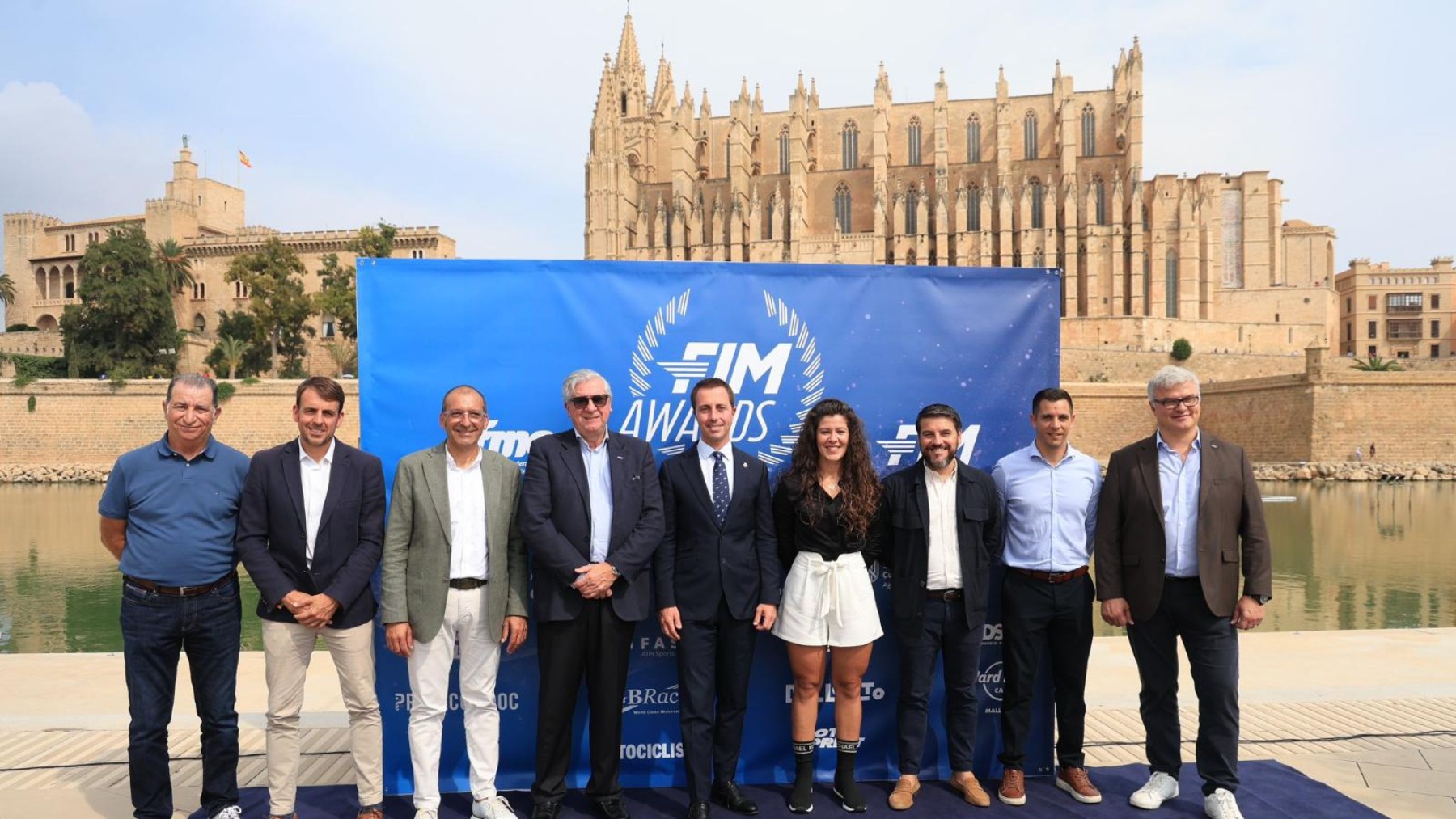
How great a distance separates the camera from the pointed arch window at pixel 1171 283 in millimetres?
46062

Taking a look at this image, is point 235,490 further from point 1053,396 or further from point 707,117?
point 707,117

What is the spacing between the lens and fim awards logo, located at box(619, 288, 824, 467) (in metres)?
4.10

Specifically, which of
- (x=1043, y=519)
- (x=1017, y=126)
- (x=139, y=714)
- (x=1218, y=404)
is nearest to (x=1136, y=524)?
(x=1043, y=519)

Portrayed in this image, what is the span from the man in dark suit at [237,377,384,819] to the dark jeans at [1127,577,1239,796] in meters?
3.16

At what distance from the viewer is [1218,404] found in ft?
115

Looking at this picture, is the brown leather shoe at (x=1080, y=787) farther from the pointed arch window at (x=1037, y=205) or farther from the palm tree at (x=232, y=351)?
the pointed arch window at (x=1037, y=205)

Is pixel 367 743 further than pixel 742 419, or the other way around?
pixel 742 419

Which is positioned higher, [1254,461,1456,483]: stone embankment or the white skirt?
the white skirt

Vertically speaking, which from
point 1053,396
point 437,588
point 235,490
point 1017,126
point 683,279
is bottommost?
point 437,588

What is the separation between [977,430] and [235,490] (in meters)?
3.23

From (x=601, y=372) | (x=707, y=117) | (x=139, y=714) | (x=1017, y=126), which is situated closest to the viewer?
(x=139, y=714)

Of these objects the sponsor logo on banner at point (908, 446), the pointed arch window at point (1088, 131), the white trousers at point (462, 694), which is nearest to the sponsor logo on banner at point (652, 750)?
the white trousers at point (462, 694)

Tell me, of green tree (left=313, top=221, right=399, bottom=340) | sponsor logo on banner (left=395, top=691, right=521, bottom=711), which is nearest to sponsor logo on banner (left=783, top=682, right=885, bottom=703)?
sponsor logo on banner (left=395, top=691, right=521, bottom=711)

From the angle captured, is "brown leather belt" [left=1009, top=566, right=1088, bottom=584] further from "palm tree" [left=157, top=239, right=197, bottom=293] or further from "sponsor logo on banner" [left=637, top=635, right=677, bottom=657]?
"palm tree" [left=157, top=239, right=197, bottom=293]
